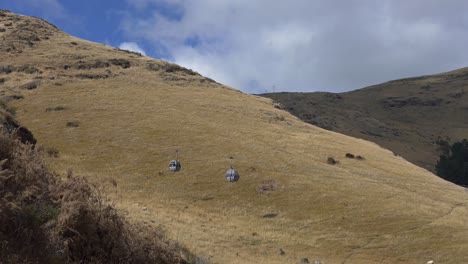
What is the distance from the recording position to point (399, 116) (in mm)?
168250

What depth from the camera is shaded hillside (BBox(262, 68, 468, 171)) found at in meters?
126

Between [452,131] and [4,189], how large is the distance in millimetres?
157496

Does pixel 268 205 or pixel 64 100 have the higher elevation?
pixel 64 100

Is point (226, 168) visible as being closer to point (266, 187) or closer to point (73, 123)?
point (266, 187)

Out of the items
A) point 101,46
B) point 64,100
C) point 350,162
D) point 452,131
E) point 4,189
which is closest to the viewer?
point 4,189

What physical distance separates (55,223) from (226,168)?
36.6m

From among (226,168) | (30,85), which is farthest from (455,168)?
(30,85)

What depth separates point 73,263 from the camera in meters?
9.48

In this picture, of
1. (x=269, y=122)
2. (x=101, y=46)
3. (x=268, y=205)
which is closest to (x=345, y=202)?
(x=268, y=205)

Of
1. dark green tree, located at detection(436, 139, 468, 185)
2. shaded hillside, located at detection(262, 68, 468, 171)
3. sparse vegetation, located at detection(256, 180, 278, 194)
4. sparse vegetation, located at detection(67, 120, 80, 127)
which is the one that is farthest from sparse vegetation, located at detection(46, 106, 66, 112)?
shaded hillside, located at detection(262, 68, 468, 171)

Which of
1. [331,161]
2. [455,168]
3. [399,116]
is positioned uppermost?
[399,116]

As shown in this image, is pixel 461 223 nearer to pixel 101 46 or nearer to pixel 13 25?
pixel 101 46

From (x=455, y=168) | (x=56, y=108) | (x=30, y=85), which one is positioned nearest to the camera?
(x=56, y=108)

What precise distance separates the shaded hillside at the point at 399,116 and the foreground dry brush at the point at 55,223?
10680 cm
